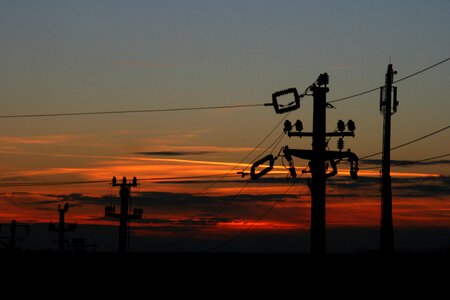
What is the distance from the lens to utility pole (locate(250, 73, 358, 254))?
39500 millimetres

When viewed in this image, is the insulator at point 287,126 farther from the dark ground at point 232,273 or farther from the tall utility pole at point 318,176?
the dark ground at point 232,273

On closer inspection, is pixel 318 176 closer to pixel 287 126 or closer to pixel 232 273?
pixel 287 126

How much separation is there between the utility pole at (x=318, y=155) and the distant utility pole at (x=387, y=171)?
1.52 m

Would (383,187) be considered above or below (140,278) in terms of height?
above

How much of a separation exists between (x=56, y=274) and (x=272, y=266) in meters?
8.93

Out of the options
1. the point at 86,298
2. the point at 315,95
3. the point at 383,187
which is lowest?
the point at 86,298

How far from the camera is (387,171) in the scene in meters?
41.4

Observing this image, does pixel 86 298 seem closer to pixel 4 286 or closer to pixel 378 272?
pixel 4 286

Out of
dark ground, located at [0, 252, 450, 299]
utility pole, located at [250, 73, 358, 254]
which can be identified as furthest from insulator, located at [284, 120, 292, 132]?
dark ground, located at [0, 252, 450, 299]

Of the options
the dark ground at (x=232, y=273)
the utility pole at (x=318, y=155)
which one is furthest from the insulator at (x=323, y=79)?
the dark ground at (x=232, y=273)

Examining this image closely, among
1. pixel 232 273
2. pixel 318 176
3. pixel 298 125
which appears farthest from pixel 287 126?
pixel 232 273

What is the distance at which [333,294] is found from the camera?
119ft

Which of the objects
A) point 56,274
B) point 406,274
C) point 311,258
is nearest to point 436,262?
point 406,274

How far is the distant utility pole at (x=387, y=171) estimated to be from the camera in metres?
40.4
